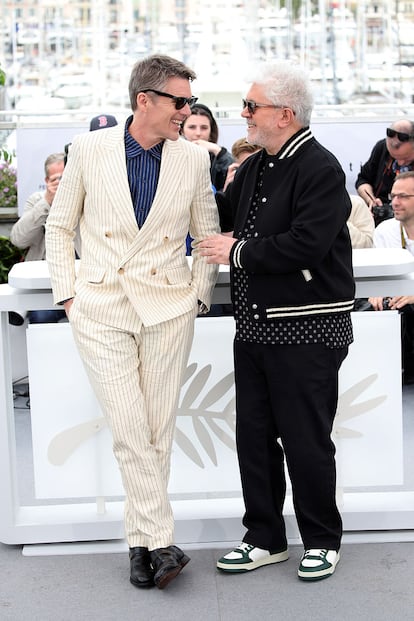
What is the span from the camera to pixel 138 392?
3.02 meters

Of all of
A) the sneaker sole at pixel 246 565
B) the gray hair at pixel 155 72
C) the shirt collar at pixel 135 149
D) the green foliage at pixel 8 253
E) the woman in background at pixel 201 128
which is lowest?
the sneaker sole at pixel 246 565

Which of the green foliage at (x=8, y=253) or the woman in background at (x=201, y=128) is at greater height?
the woman in background at (x=201, y=128)

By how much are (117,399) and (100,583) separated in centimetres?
61

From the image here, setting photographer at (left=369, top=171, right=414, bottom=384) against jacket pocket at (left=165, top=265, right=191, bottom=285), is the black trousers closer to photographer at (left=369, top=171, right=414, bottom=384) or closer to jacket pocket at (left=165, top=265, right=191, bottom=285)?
jacket pocket at (left=165, top=265, right=191, bottom=285)

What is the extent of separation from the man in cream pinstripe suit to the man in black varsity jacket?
0.17 meters

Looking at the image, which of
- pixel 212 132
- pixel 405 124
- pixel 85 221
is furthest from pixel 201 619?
pixel 405 124

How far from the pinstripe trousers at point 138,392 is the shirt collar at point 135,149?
49 cm

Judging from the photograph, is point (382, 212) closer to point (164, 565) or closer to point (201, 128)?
point (201, 128)

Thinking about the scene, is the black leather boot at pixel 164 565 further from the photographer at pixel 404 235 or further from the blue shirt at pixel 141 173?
the photographer at pixel 404 235

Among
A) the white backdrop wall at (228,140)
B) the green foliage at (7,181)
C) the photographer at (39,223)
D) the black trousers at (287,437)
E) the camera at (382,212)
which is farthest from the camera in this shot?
the green foliage at (7,181)

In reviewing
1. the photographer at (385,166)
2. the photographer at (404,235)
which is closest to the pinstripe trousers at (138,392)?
the photographer at (404,235)

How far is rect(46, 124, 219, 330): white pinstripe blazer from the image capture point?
2.96 m

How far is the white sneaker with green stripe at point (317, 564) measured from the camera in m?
3.07

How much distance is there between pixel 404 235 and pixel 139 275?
307 centimetres
